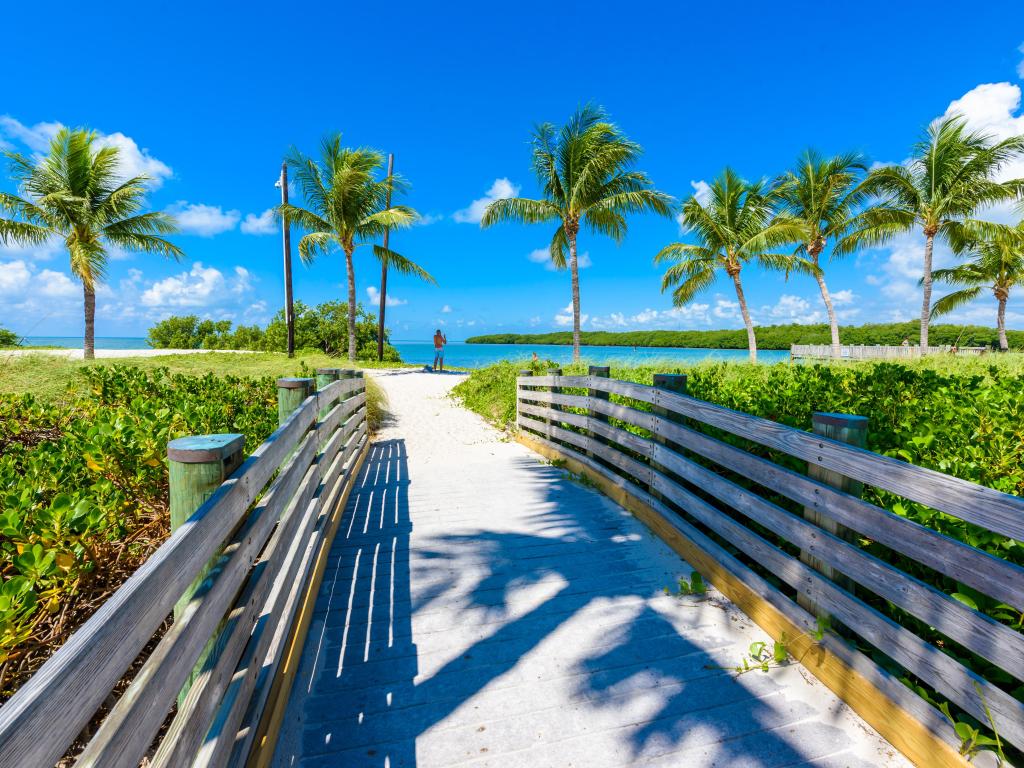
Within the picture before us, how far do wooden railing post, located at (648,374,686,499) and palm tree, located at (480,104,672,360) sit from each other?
1420cm

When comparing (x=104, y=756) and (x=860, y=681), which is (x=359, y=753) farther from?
(x=860, y=681)

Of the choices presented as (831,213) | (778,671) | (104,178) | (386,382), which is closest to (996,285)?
(831,213)

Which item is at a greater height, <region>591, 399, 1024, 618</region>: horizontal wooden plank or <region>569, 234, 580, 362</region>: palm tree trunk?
<region>569, 234, 580, 362</region>: palm tree trunk

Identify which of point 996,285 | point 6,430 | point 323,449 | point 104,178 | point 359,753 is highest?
point 104,178

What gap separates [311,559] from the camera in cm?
310

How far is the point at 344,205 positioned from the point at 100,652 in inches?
776

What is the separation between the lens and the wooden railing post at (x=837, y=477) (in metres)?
2.24

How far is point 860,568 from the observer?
210 cm

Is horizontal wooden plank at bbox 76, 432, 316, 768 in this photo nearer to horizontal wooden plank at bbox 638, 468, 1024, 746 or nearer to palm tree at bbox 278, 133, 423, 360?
horizontal wooden plank at bbox 638, 468, 1024, 746

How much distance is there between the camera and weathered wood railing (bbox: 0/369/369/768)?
79 centimetres

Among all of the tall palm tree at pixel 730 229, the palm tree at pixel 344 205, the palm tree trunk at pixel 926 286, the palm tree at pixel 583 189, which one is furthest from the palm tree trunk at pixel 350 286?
the palm tree trunk at pixel 926 286

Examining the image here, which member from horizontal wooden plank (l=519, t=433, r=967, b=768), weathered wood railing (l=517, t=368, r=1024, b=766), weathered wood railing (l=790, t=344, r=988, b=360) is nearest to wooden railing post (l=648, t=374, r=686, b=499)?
weathered wood railing (l=517, t=368, r=1024, b=766)

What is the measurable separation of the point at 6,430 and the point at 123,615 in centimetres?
418

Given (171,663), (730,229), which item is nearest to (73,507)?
(171,663)
